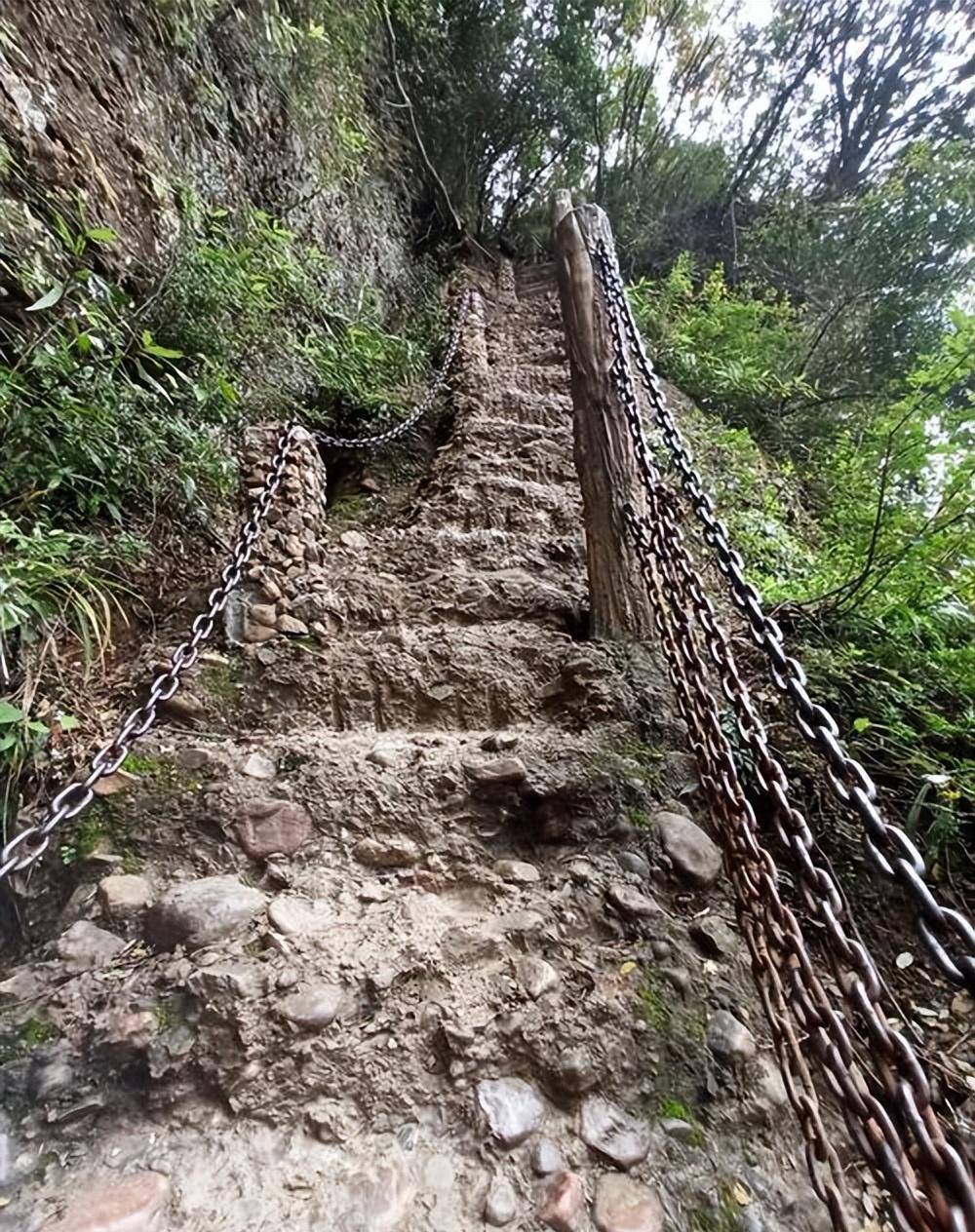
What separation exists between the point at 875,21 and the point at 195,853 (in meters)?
9.56

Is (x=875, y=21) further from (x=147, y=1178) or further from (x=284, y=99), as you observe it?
(x=147, y=1178)

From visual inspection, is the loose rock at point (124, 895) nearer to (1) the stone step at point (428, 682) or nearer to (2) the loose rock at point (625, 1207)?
(1) the stone step at point (428, 682)

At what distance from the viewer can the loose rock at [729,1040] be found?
1060 mm

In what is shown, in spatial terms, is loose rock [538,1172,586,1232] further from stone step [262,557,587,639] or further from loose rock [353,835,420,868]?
stone step [262,557,587,639]

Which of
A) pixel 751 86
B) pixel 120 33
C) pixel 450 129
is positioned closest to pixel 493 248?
pixel 450 129

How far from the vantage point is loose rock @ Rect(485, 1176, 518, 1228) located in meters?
0.88

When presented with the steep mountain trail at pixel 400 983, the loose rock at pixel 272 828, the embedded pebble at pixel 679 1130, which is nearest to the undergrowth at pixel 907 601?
the steep mountain trail at pixel 400 983

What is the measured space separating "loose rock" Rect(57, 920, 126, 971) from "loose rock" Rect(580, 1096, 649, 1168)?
0.97 meters

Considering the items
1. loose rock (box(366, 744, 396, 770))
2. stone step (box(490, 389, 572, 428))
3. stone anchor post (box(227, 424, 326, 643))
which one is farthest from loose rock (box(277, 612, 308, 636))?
stone step (box(490, 389, 572, 428))

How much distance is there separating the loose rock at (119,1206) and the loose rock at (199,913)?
1.14 feet

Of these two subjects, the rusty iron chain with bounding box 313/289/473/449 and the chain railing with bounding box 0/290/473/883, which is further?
the rusty iron chain with bounding box 313/289/473/449

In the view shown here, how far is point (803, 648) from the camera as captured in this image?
5.85 feet

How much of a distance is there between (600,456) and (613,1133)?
1.98m

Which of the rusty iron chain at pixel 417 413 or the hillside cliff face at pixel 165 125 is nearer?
the hillside cliff face at pixel 165 125
